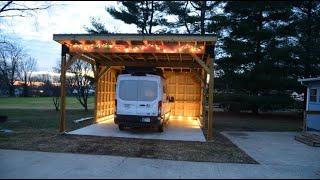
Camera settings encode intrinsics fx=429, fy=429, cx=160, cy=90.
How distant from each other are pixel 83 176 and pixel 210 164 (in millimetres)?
3403

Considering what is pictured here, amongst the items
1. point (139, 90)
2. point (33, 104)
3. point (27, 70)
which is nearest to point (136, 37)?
point (139, 90)

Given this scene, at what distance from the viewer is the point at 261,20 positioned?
31.8 meters

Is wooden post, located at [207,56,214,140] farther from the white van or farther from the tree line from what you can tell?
the tree line

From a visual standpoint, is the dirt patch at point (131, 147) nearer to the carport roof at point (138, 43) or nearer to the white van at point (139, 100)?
the white van at point (139, 100)

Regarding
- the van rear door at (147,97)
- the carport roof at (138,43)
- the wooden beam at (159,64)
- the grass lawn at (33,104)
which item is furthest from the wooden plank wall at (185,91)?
the grass lawn at (33,104)

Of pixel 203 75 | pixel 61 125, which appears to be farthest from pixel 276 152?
pixel 203 75

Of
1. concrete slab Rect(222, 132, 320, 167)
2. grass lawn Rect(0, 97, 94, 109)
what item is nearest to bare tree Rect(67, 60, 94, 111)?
grass lawn Rect(0, 97, 94, 109)

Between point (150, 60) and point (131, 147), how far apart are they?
7794mm

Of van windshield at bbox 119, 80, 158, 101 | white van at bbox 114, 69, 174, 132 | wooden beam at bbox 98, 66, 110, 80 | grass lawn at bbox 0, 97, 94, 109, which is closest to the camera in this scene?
white van at bbox 114, 69, 174, 132

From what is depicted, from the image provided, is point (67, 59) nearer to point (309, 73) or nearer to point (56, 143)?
point (56, 143)

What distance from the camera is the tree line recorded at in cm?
2981

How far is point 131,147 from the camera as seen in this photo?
12773 mm

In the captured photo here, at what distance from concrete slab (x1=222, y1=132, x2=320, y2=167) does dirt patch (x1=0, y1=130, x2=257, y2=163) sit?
0.46 m

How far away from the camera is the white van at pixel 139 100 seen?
53.9ft
